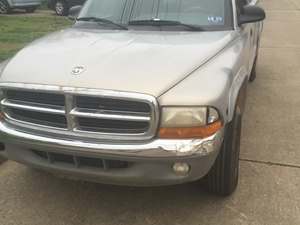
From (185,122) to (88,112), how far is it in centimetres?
64

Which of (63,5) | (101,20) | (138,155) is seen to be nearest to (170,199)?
(138,155)

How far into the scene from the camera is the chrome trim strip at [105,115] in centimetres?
316

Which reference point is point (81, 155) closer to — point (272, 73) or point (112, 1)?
point (112, 1)

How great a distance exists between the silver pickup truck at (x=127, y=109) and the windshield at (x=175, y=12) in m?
0.45

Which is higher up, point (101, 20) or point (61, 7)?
point (101, 20)

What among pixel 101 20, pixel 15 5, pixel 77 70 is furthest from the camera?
pixel 15 5

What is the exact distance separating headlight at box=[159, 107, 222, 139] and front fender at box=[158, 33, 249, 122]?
0.04m

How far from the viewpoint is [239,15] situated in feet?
15.8

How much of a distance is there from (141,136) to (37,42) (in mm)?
1590

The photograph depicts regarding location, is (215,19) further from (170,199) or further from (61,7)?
(61,7)

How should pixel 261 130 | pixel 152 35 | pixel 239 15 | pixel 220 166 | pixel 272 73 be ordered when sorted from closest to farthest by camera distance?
pixel 220 166 < pixel 152 35 < pixel 239 15 < pixel 261 130 < pixel 272 73

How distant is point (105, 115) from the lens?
10.5ft

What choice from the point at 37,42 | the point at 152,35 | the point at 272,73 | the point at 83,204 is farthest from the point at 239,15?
the point at 272,73

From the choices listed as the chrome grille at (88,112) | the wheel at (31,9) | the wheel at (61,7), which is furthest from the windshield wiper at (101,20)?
the wheel at (31,9)
